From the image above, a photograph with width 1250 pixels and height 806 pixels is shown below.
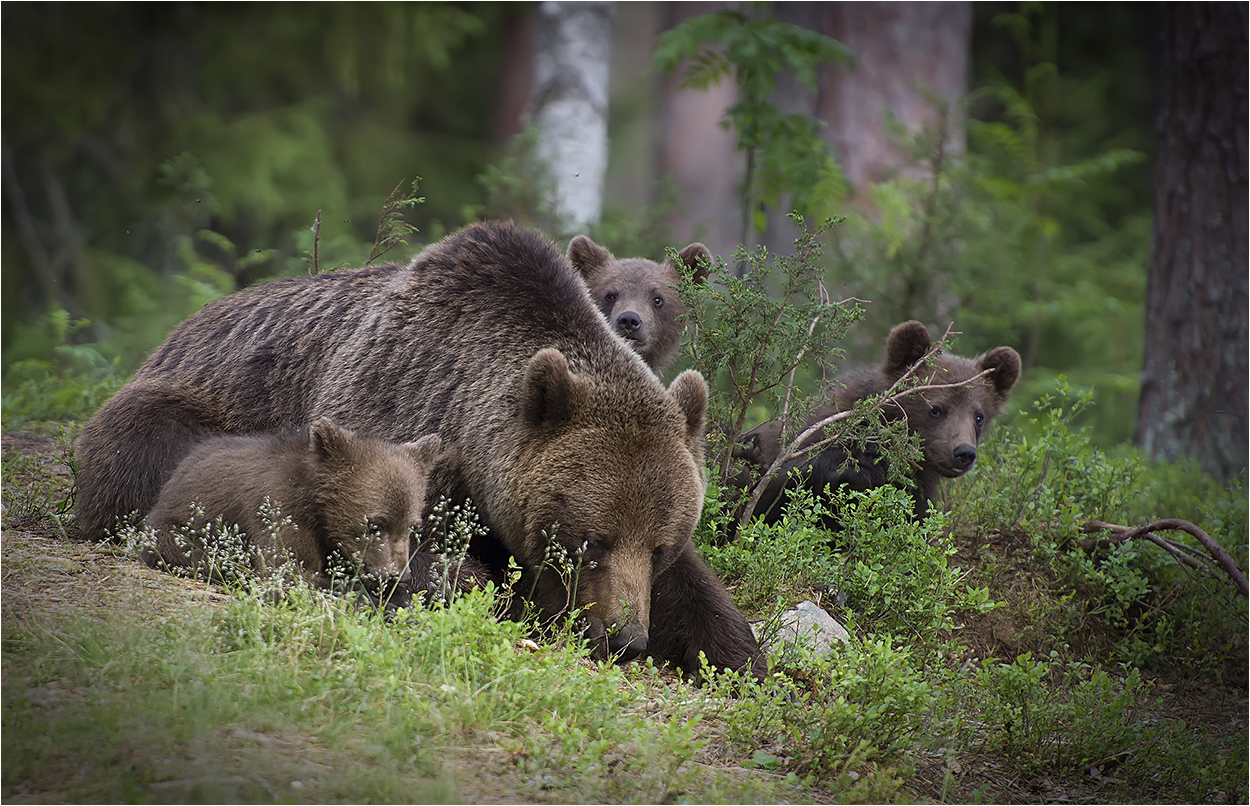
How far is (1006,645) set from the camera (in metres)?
6.20

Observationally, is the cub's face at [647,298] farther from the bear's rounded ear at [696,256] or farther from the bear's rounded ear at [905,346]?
the bear's rounded ear at [905,346]

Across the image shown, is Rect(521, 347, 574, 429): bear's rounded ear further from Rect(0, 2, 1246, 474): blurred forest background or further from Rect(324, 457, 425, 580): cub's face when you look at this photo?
Rect(0, 2, 1246, 474): blurred forest background

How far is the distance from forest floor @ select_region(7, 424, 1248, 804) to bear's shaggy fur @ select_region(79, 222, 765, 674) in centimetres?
66

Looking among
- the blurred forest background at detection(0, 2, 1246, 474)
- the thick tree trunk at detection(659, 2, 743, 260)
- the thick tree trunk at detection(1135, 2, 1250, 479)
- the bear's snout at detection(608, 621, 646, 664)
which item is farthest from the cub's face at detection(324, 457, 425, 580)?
the thick tree trunk at detection(659, 2, 743, 260)

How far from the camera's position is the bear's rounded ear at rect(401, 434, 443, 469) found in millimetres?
4836

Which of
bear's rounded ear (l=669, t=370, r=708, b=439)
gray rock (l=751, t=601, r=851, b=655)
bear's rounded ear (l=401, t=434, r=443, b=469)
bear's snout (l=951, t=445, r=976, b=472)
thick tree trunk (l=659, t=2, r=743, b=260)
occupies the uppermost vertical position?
thick tree trunk (l=659, t=2, r=743, b=260)

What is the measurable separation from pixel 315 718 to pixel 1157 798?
11.5 feet

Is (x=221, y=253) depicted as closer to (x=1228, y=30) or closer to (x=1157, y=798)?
(x=1228, y=30)

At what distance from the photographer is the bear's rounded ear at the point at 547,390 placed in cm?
463

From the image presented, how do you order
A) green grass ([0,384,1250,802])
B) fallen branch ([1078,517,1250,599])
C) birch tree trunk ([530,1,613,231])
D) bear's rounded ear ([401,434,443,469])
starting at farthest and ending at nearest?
birch tree trunk ([530,1,613,231]) < fallen branch ([1078,517,1250,599]) < bear's rounded ear ([401,434,443,469]) < green grass ([0,384,1250,802])

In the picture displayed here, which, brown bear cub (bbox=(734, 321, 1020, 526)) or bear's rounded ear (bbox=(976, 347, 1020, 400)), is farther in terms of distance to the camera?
bear's rounded ear (bbox=(976, 347, 1020, 400))

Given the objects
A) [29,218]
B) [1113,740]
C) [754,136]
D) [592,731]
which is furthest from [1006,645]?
[29,218]

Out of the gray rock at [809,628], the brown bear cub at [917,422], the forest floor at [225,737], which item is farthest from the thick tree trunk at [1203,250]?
the gray rock at [809,628]

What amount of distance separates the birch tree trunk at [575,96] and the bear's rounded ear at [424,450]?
21.5ft
